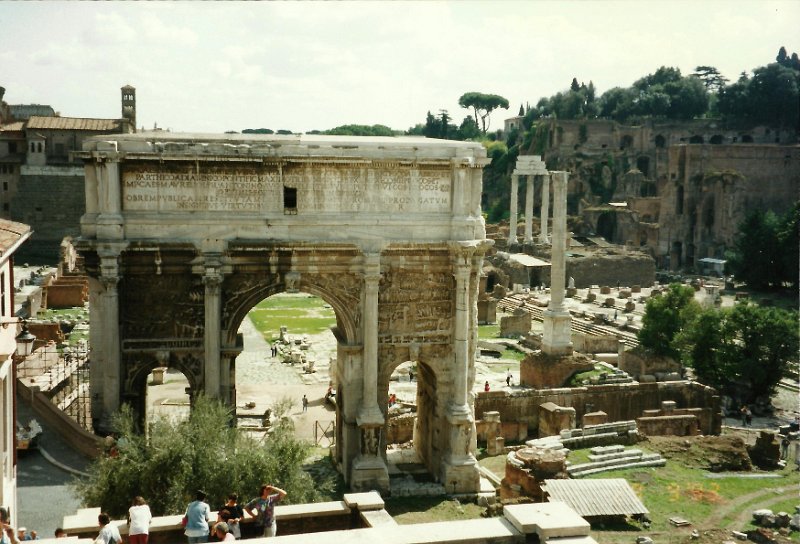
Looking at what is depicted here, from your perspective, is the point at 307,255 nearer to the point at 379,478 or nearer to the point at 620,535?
the point at 379,478

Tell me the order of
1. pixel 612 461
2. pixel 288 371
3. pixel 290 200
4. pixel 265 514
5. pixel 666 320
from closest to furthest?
pixel 265 514
pixel 290 200
pixel 612 461
pixel 666 320
pixel 288 371

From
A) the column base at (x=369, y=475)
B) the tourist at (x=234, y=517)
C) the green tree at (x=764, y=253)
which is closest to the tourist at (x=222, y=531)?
the tourist at (x=234, y=517)

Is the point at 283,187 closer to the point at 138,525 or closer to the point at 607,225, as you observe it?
the point at 138,525

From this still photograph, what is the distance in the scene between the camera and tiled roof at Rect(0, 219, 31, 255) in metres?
11.8

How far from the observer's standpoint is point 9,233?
12656mm

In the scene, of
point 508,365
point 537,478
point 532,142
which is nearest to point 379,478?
point 537,478

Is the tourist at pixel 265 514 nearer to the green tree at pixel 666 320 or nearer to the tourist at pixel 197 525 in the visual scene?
the tourist at pixel 197 525

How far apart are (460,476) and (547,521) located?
10598mm

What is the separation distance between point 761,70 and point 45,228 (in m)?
75.9

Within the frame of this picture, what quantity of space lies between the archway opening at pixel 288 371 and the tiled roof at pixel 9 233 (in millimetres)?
5082

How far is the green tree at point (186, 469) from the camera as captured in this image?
1237cm

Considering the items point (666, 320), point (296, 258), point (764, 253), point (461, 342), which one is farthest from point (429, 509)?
point (764, 253)

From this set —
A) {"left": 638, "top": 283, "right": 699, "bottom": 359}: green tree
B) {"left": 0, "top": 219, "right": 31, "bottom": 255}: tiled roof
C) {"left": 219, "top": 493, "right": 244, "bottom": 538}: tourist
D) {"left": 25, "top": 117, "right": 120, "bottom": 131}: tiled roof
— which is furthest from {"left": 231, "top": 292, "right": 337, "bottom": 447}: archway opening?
{"left": 25, "top": 117, "right": 120, "bottom": 131}: tiled roof

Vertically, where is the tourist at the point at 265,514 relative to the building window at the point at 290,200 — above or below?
below
